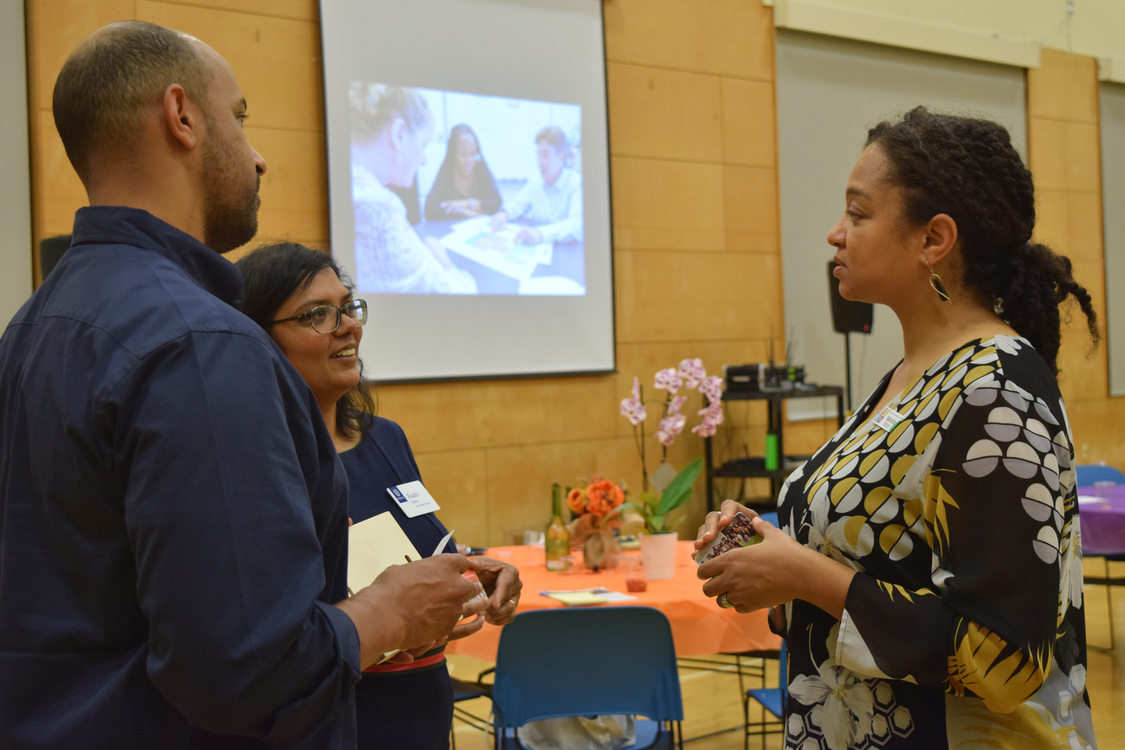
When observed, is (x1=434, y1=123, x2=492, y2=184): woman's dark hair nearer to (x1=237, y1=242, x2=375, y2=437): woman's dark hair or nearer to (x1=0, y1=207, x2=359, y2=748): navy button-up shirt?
(x1=237, y1=242, x2=375, y2=437): woman's dark hair

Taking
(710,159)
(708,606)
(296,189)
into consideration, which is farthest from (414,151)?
(708,606)

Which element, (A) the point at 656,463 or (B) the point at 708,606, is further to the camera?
(A) the point at 656,463

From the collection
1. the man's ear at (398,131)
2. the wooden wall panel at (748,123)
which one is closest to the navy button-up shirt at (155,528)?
the man's ear at (398,131)

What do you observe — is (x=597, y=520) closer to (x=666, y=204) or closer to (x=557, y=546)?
(x=557, y=546)

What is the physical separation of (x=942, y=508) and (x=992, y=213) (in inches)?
18.7

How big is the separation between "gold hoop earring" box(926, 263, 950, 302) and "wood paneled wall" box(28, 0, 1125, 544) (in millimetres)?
4004

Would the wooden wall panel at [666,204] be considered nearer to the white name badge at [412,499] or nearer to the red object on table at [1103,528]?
the red object on table at [1103,528]

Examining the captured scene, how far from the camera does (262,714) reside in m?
0.97

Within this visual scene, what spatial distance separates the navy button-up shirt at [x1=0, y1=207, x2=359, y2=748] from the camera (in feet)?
3.06

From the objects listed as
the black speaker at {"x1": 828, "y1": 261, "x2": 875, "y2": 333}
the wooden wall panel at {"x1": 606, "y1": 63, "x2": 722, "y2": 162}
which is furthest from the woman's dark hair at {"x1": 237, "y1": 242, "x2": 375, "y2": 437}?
the black speaker at {"x1": 828, "y1": 261, "x2": 875, "y2": 333}

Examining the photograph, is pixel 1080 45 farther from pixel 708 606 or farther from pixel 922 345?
pixel 922 345

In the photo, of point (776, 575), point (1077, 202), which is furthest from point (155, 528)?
point (1077, 202)

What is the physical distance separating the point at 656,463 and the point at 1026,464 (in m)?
5.40

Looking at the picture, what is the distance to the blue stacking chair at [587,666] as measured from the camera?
270 cm
